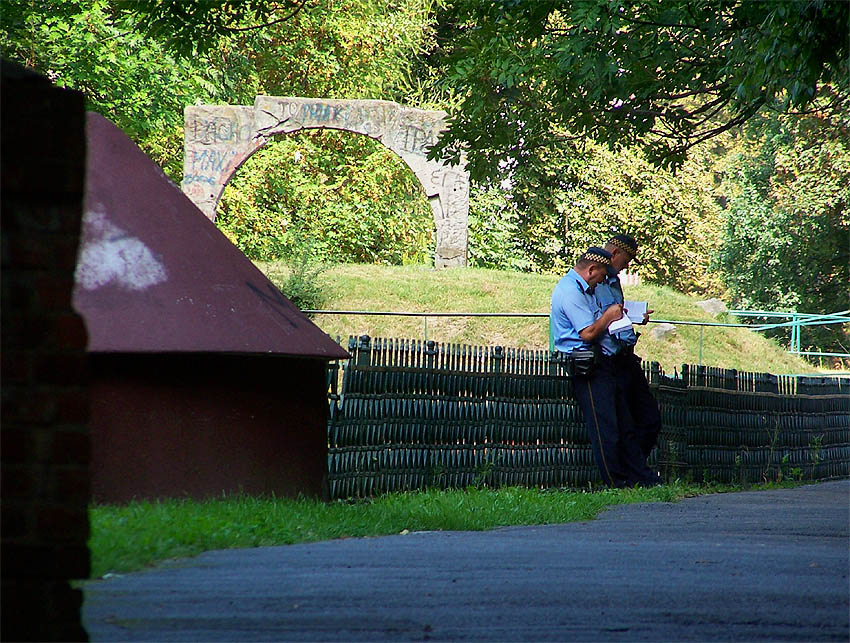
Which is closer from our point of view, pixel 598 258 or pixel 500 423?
pixel 500 423

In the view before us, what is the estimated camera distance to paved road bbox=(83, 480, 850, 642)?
368 cm

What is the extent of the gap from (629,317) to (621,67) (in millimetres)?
3238

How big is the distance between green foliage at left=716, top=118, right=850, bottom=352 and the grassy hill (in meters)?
10.8

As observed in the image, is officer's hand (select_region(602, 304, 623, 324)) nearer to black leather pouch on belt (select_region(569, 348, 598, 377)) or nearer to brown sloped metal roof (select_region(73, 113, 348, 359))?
black leather pouch on belt (select_region(569, 348, 598, 377))

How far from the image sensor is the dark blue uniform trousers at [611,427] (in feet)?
33.8

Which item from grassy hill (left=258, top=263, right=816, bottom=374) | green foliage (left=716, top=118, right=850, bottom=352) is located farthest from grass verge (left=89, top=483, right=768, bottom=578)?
green foliage (left=716, top=118, right=850, bottom=352)

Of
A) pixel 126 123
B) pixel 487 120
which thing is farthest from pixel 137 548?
pixel 126 123

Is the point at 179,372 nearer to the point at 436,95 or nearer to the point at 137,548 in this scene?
the point at 137,548

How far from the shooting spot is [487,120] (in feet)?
47.5

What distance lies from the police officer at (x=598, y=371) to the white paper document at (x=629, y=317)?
1.8 inches

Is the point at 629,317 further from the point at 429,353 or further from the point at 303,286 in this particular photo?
the point at 303,286

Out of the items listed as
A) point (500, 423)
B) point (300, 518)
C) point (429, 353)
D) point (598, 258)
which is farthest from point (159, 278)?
point (598, 258)

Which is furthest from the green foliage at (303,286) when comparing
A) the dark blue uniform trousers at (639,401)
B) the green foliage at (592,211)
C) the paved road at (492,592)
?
the green foliage at (592,211)

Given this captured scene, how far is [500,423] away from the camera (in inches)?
401
